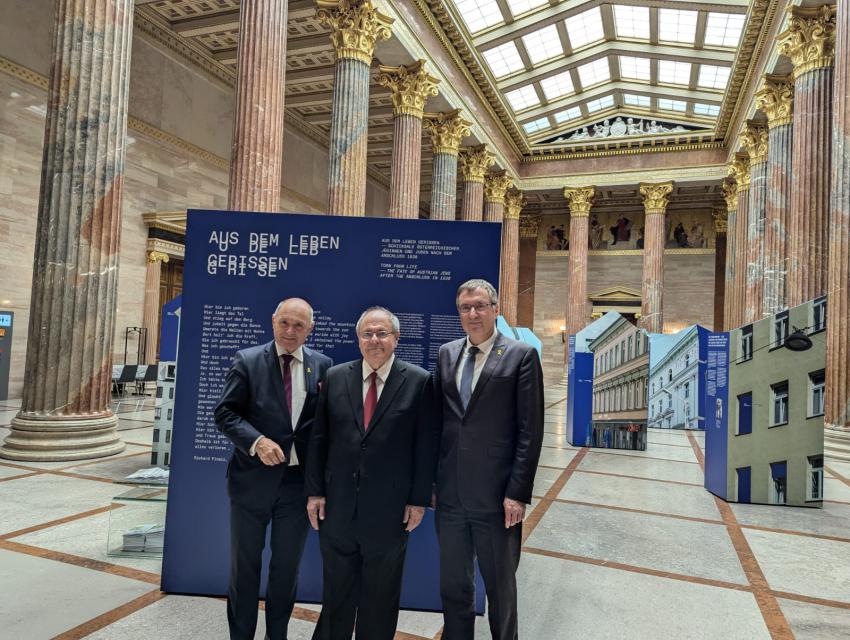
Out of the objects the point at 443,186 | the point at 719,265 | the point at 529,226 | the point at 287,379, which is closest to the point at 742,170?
the point at 719,265

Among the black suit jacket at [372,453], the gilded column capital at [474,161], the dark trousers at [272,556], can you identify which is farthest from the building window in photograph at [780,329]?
the gilded column capital at [474,161]

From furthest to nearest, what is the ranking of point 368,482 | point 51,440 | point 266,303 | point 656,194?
point 656,194, point 51,440, point 266,303, point 368,482

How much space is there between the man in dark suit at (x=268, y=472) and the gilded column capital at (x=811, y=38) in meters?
13.2

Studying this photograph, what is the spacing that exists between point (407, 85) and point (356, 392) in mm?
13400

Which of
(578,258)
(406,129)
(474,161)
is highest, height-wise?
(474,161)

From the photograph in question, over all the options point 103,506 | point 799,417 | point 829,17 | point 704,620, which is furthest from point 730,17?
point 103,506

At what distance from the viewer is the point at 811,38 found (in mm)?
11203

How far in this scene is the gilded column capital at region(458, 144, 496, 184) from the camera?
65.5ft

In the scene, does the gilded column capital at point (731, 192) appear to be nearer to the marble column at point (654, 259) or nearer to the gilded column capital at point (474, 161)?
the marble column at point (654, 259)

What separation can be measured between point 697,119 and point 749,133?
576 cm

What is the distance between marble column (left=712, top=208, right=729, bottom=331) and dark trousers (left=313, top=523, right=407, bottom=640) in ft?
98.2

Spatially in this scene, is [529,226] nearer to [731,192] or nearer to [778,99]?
[731,192]

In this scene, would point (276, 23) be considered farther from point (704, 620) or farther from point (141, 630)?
point (704, 620)

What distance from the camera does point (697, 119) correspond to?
2250 centimetres
